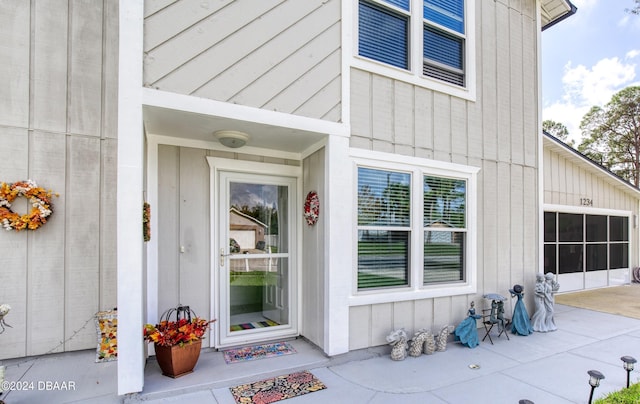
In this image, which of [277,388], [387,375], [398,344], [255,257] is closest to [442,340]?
[398,344]

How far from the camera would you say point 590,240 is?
844 cm

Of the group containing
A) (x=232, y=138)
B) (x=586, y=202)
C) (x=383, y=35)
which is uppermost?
(x=383, y=35)

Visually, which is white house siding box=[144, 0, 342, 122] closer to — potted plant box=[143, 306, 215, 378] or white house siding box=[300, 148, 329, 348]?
white house siding box=[300, 148, 329, 348]

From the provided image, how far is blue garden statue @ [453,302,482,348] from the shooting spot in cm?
426

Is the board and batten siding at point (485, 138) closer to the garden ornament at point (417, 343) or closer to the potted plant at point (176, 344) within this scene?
the garden ornament at point (417, 343)

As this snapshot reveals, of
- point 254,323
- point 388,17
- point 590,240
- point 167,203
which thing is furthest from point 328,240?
point 590,240

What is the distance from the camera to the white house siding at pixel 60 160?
3.44m

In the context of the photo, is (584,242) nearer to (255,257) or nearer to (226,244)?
(255,257)

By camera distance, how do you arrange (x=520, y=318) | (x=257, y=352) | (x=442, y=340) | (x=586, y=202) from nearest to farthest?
(x=257, y=352), (x=442, y=340), (x=520, y=318), (x=586, y=202)

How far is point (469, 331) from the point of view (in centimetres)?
427

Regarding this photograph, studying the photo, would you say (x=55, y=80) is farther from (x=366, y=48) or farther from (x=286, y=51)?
(x=366, y=48)

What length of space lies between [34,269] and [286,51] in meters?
3.45

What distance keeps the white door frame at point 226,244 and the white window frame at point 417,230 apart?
2.81 ft

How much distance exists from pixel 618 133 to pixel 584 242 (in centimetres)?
1146
